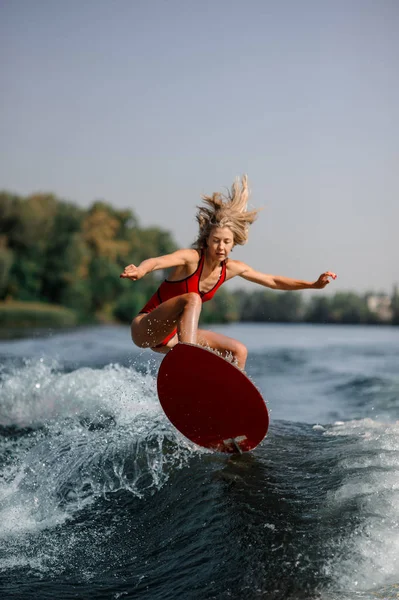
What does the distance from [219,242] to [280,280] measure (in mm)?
866

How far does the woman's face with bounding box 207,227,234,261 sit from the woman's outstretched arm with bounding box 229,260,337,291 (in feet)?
1.35

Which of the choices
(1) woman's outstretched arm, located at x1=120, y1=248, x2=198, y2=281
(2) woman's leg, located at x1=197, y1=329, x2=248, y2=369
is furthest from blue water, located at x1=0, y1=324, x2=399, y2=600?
(1) woman's outstretched arm, located at x1=120, y1=248, x2=198, y2=281

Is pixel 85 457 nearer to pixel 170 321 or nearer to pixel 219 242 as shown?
pixel 170 321

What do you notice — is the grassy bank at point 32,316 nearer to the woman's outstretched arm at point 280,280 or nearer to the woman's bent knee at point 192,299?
the woman's outstretched arm at point 280,280

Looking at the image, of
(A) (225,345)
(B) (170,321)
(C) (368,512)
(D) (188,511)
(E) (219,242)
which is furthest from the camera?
(A) (225,345)

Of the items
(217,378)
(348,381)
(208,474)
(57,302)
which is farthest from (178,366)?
(57,302)

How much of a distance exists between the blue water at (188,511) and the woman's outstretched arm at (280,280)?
1.26 m

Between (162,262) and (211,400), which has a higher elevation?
(162,262)

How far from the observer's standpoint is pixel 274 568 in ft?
10.5

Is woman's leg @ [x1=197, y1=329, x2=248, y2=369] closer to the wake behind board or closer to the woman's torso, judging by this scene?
the woman's torso

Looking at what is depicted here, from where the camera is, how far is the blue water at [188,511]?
3195 mm

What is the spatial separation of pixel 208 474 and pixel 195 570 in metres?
1.21

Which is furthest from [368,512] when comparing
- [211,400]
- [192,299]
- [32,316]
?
[32,316]

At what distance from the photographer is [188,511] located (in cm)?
413
